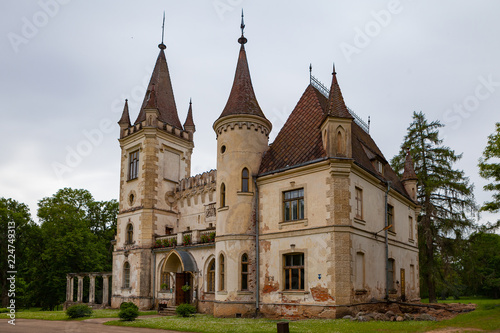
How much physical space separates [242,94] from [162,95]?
12.6 metres

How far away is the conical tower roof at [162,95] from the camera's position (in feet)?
109

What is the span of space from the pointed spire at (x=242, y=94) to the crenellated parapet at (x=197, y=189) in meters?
6.82

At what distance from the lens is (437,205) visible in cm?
3378

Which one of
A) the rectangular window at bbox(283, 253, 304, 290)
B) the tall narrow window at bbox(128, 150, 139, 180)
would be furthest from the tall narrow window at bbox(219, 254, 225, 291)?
the tall narrow window at bbox(128, 150, 139, 180)

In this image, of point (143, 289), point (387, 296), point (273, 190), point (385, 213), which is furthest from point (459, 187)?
point (143, 289)

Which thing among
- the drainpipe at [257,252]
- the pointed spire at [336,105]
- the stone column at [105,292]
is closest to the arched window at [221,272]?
the drainpipe at [257,252]

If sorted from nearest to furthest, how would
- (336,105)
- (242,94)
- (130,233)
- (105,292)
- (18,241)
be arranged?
(336,105)
(242,94)
(130,233)
(105,292)
(18,241)

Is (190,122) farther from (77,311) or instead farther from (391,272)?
(391,272)

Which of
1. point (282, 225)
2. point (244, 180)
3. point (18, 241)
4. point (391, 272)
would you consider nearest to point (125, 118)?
point (244, 180)

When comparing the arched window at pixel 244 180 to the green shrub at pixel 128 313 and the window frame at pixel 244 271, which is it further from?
the green shrub at pixel 128 313

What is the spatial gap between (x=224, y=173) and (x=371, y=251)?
8491 millimetres

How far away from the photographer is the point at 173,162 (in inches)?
1299

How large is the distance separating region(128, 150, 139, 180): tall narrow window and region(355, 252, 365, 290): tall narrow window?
60.1 feet

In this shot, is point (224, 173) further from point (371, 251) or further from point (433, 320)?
point (433, 320)
